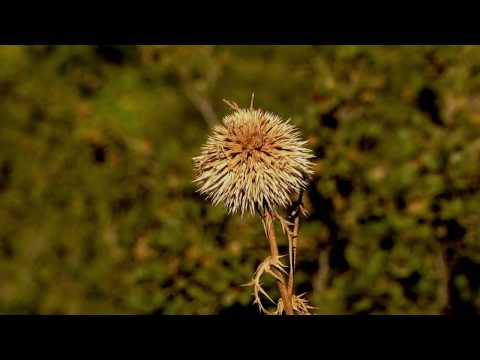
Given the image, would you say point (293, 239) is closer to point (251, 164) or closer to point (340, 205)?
point (251, 164)

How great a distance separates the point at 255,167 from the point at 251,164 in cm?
1

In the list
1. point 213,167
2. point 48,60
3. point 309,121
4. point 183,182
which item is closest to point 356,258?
point 309,121

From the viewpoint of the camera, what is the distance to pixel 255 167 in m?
1.41

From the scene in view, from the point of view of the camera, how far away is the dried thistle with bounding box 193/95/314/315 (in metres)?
1.37

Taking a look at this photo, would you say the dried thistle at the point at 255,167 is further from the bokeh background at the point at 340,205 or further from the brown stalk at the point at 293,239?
the bokeh background at the point at 340,205

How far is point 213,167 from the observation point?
1435mm

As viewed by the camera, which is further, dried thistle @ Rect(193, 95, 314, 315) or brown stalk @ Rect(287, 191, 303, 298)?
dried thistle @ Rect(193, 95, 314, 315)

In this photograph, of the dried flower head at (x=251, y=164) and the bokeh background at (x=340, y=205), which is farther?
the bokeh background at (x=340, y=205)

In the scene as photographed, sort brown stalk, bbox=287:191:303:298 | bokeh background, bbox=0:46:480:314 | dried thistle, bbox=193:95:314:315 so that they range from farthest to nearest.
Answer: bokeh background, bbox=0:46:480:314
dried thistle, bbox=193:95:314:315
brown stalk, bbox=287:191:303:298

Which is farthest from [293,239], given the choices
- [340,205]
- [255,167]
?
[340,205]

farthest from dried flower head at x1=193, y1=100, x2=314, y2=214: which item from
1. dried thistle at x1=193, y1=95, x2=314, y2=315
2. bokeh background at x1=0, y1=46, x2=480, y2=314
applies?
bokeh background at x1=0, y1=46, x2=480, y2=314

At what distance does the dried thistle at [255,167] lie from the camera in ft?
4.50

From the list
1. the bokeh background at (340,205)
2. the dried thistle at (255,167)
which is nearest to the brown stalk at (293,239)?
the dried thistle at (255,167)

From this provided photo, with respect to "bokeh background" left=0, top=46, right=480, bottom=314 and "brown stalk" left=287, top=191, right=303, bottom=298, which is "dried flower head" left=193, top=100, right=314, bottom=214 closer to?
"brown stalk" left=287, top=191, right=303, bottom=298
